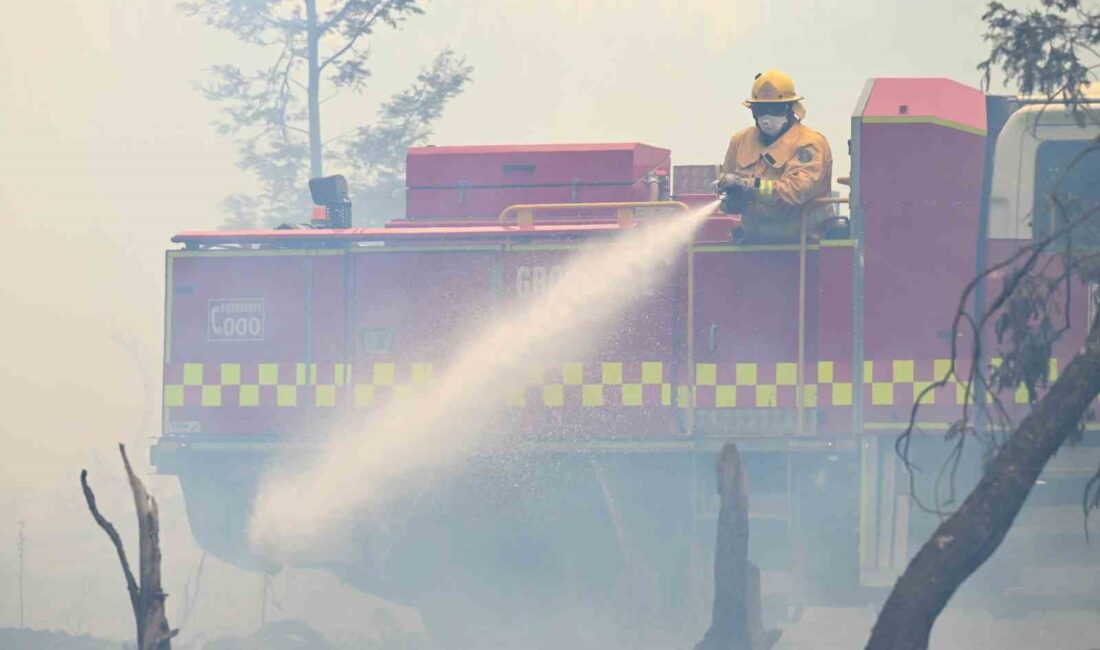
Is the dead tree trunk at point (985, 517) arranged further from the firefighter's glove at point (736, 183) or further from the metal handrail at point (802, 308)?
the firefighter's glove at point (736, 183)

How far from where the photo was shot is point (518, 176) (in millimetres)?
13148

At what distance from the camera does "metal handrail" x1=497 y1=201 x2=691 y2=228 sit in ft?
40.2

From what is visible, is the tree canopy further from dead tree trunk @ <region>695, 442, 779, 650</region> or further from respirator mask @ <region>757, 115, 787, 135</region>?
dead tree trunk @ <region>695, 442, 779, 650</region>

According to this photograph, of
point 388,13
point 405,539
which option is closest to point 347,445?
point 405,539

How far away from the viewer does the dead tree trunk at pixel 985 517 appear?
7391mm

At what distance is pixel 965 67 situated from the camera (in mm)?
37219

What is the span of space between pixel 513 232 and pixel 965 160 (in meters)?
3.20

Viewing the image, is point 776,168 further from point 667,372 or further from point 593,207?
point 667,372

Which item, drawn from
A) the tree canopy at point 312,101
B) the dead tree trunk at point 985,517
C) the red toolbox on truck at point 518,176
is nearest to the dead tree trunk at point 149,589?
the dead tree trunk at point 985,517

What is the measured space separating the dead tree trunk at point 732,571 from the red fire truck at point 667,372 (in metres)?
1.59

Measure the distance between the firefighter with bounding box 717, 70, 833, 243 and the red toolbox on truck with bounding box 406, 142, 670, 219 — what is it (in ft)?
2.54

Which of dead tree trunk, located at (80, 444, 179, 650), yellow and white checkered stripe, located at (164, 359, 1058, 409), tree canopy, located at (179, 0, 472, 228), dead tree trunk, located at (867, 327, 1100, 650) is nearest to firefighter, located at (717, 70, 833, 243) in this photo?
yellow and white checkered stripe, located at (164, 359, 1058, 409)

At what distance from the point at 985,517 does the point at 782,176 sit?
5.14 meters

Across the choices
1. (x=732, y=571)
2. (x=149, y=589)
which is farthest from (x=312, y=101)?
(x=149, y=589)
